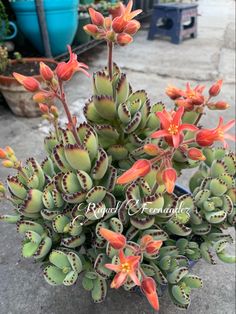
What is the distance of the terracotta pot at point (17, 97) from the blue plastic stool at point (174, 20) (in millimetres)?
2341

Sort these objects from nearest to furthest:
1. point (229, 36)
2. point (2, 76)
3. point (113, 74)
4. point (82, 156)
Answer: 1. point (82, 156)
2. point (113, 74)
3. point (2, 76)
4. point (229, 36)

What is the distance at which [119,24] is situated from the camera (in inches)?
26.6

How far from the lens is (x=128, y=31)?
0.71 meters

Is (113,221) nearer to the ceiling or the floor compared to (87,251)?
nearer to the ceiling

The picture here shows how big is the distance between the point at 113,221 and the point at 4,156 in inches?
10.9

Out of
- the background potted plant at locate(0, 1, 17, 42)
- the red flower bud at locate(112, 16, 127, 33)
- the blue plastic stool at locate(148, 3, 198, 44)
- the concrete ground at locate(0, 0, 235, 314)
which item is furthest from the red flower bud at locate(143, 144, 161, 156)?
the blue plastic stool at locate(148, 3, 198, 44)

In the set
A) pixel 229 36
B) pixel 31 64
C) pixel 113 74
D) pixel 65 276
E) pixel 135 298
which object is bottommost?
pixel 229 36

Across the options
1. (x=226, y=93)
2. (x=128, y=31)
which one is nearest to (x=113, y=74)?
(x=128, y=31)

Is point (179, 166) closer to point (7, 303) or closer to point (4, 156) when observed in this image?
point (4, 156)

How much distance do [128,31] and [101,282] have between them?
0.55 metres

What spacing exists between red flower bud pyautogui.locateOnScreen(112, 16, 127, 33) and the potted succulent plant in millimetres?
1286

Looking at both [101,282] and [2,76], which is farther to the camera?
[2,76]

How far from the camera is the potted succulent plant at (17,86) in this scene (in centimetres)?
195

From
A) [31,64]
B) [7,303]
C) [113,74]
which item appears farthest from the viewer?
[31,64]
